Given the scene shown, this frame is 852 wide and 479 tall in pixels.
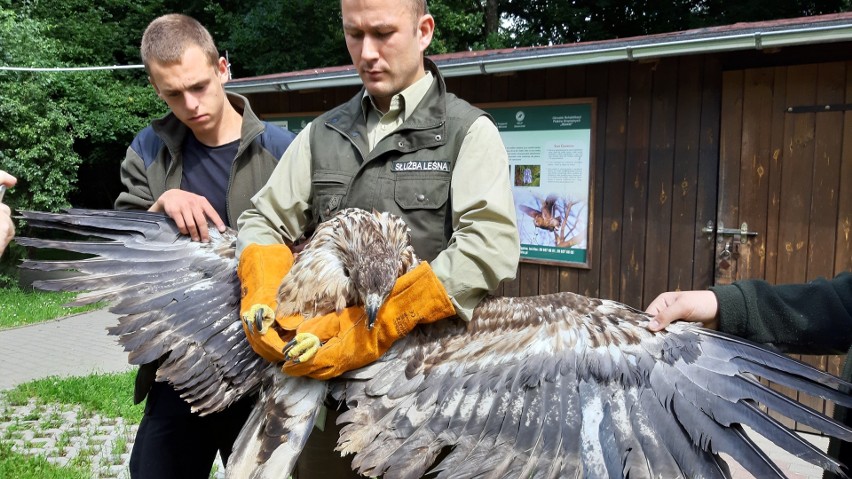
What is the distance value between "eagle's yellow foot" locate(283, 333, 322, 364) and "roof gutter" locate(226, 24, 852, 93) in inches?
193

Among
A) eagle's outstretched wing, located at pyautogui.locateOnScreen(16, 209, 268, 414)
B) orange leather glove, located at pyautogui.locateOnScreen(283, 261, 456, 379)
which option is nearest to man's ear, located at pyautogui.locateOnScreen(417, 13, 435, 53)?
orange leather glove, located at pyautogui.locateOnScreen(283, 261, 456, 379)

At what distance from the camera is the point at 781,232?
19.4 ft

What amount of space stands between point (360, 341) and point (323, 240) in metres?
0.50

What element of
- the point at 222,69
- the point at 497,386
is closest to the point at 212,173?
the point at 222,69

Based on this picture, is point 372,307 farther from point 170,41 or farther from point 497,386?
point 170,41

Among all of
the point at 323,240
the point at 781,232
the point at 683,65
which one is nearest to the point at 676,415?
the point at 323,240

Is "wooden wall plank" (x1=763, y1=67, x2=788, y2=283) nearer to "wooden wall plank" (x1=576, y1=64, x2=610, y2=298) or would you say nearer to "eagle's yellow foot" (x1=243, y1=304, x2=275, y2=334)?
"wooden wall plank" (x1=576, y1=64, x2=610, y2=298)

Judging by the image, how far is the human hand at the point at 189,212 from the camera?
296 centimetres

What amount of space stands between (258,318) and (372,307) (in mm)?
415

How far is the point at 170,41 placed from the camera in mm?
2963

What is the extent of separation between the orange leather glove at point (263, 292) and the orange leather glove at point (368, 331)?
4.3 inches

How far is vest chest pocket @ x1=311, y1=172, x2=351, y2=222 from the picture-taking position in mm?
2562

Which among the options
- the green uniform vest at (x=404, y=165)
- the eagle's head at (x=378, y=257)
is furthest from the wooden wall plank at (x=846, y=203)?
the eagle's head at (x=378, y=257)

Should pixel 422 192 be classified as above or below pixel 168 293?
above
